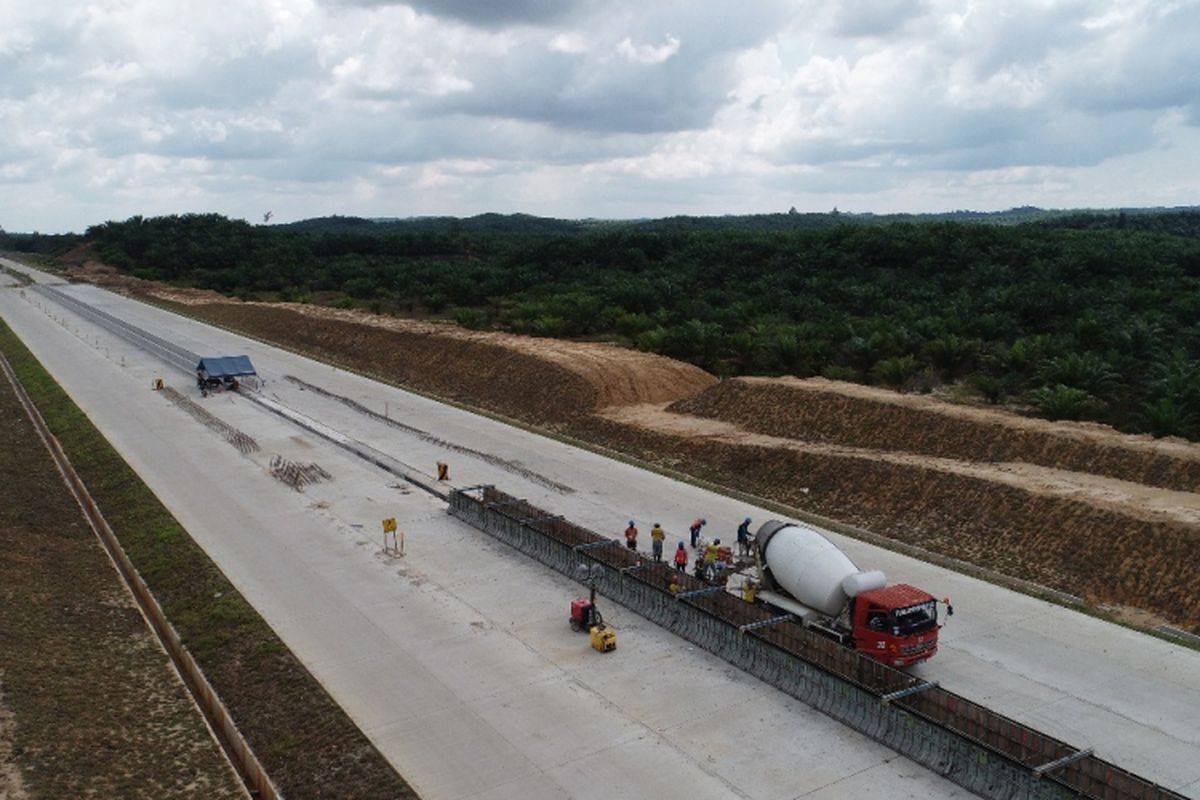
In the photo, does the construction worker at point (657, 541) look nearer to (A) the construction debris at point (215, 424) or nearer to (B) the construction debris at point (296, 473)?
(B) the construction debris at point (296, 473)

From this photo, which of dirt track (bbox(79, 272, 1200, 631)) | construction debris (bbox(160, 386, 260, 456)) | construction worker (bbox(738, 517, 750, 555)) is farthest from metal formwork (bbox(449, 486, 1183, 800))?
construction debris (bbox(160, 386, 260, 456))

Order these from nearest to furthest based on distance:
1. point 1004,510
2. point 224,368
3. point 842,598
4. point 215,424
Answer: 1. point 842,598
2. point 1004,510
3. point 215,424
4. point 224,368

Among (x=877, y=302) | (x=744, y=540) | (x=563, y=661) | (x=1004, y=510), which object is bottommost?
(x=563, y=661)

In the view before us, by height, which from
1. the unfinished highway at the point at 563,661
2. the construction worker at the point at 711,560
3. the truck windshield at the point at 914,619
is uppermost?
the truck windshield at the point at 914,619

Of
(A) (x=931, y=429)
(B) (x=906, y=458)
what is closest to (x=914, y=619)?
(B) (x=906, y=458)

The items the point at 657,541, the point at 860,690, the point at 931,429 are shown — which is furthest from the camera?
the point at 931,429

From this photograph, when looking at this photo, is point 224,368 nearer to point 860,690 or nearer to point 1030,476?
point 1030,476

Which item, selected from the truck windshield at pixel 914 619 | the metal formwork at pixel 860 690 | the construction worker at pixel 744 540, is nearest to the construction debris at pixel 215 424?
the metal formwork at pixel 860 690

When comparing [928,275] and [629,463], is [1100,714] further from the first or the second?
[928,275]
